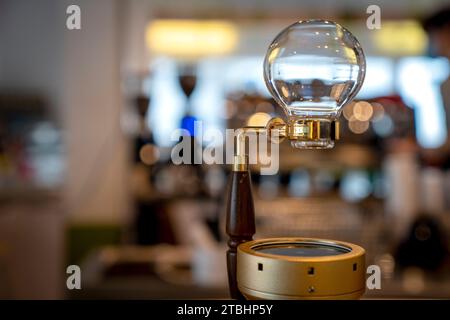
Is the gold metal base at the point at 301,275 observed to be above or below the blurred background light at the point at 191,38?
below

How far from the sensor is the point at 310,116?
0.49m

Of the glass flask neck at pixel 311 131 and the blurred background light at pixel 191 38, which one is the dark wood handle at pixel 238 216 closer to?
the glass flask neck at pixel 311 131

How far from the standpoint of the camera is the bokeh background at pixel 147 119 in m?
3.35

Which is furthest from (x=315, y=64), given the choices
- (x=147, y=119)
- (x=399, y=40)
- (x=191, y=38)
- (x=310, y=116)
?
(x=399, y=40)

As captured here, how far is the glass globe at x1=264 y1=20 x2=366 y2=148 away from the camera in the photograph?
45 cm

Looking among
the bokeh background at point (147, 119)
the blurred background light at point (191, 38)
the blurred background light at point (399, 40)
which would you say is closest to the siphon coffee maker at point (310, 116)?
the bokeh background at point (147, 119)

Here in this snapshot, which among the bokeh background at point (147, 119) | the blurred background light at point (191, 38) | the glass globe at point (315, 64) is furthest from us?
the blurred background light at point (191, 38)

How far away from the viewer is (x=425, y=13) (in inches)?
155

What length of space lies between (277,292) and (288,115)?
Answer: 0.48ft

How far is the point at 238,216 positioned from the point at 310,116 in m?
0.10

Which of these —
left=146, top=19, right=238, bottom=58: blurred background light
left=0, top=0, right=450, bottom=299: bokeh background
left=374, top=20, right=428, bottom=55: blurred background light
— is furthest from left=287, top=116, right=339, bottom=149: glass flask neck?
left=374, top=20, right=428, bottom=55: blurred background light

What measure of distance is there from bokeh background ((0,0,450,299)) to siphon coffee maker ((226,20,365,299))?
92.3 inches

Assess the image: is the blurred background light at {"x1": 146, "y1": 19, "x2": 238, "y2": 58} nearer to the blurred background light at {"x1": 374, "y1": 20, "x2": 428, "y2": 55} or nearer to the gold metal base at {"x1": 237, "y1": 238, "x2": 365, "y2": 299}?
the blurred background light at {"x1": 374, "y1": 20, "x2": 428, "y2": 55}

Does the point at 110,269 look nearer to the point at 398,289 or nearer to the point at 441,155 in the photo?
the point at 398,289
